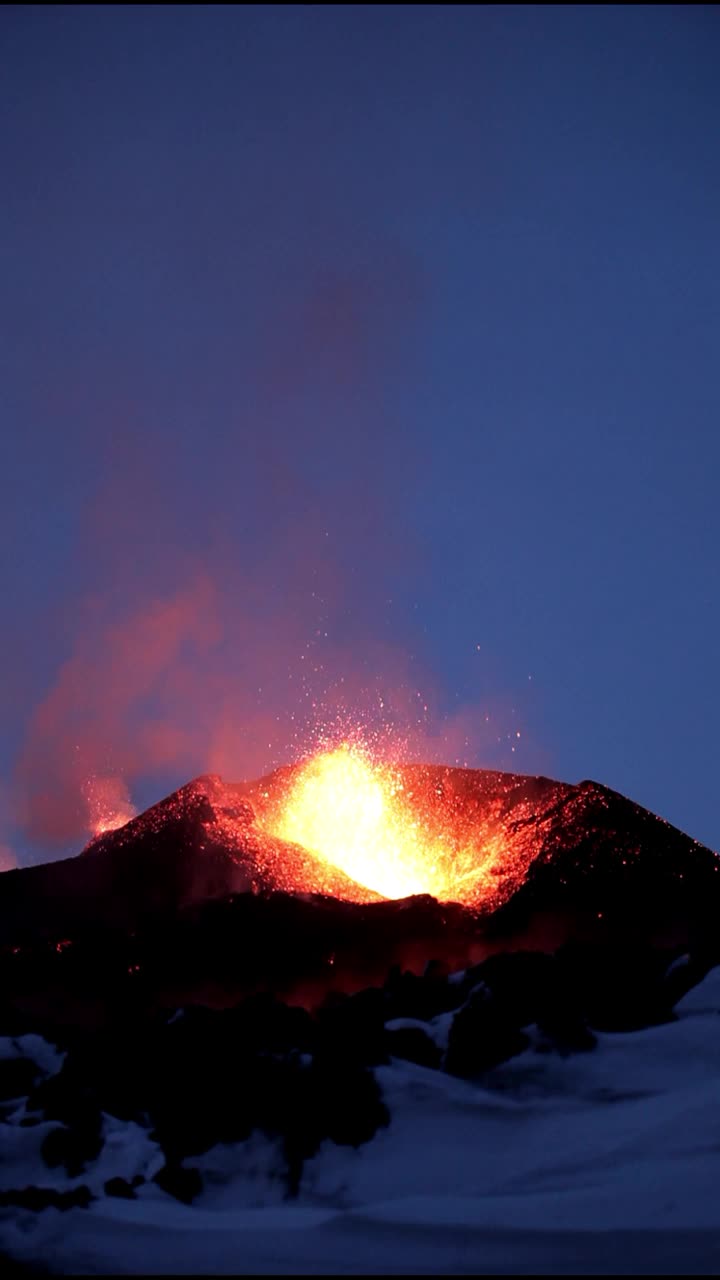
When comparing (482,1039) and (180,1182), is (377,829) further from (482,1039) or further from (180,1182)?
(180,1182)

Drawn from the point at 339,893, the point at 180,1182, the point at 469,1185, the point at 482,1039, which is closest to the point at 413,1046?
the point at 482,1039


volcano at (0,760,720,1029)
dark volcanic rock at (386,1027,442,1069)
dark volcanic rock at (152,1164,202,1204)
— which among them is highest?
volcano at (0,760,720,1029)

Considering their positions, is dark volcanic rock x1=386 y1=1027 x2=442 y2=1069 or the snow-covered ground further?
dark volcanic rock x1=386 y1=1027 x2=442 y2=1069

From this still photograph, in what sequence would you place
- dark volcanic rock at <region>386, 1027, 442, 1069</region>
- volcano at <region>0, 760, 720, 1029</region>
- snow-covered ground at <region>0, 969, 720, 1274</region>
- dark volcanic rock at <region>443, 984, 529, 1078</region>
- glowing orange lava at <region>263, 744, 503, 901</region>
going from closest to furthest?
snow-covered ground at <region>0, 969, 720, 1274</region>, dark volcanic rock at <region>443, 984, 529, 1078</region>, dark volcanic rock at <region>386, 1027, 442, 1069</region>, volcano at <region>0, 760, 720, 1029</region>, glowing orange lava at <region>263, 744, 503, 901</region>

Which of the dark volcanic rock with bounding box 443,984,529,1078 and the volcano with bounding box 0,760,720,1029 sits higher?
the volcano with bounding box 0,760,720,1029

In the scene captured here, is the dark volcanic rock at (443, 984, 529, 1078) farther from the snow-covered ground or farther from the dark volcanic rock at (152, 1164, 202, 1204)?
the dark volcanic rock at (152, 1164, 202, 1204)

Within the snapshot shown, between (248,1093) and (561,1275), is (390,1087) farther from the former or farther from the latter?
(561,1275)

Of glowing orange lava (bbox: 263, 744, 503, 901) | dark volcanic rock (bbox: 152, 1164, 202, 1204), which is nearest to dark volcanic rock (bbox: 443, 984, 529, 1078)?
dark volcanic rock (bbox: 152, 1164, 202, 1204)
